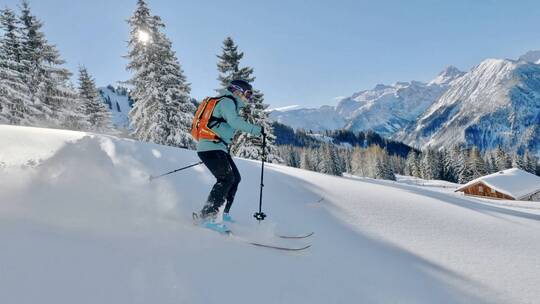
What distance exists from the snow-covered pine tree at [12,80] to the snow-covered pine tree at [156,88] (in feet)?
26.3

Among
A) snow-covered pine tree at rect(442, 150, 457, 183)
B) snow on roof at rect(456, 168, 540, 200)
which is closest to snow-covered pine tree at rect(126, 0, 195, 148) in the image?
snow on roof at rect(456, 168, 540, 200)

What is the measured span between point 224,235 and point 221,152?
4.39 ft

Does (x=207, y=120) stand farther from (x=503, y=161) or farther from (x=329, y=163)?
(x=503, y=161)

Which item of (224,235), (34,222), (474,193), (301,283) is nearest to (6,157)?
(34,222)

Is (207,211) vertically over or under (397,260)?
over

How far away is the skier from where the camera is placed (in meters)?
5.00

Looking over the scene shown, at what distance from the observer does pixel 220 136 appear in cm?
512

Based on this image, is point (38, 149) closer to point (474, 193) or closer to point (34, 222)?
point (34, 222)

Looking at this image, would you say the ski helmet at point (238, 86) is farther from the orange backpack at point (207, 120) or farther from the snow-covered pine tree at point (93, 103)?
the snow-covered pine tree at point (93, 103)

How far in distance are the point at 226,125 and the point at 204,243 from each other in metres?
1.94

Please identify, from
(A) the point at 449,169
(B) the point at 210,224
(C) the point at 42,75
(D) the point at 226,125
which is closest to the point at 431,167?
(A) the point at 449,169

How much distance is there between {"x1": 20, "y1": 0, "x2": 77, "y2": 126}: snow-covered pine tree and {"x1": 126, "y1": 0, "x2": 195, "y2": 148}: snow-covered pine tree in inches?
264

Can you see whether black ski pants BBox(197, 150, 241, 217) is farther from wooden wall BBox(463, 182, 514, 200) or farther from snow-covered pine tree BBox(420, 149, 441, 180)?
snow-covered pine tree BBox(420, 149, 441, 180)

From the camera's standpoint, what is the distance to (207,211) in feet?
16.4
